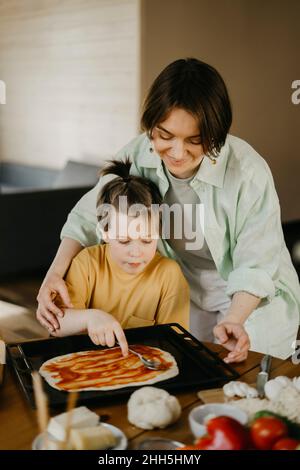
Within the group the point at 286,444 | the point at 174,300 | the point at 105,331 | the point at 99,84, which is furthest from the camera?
the point at 99,84

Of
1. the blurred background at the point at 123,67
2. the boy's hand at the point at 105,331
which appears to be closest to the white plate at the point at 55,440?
the boy's hand at the point at 105,331

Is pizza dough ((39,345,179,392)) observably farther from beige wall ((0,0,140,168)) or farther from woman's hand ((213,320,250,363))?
beige wall ((0,0,140,168))

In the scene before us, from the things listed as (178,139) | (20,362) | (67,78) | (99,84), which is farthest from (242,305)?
(67,78)

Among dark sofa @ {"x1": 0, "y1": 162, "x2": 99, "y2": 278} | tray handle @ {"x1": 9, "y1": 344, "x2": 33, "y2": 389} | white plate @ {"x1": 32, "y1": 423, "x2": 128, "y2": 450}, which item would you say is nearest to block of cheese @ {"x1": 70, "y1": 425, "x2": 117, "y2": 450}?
white plate @ {"x1": 32, "y1": 423, "x2": 128, "y2": 450}

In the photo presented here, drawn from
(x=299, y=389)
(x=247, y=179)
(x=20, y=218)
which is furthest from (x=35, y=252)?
(x=299, y=389)

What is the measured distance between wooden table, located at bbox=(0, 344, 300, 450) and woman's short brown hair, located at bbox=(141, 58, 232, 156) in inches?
24.1

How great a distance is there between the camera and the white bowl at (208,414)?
956 mm

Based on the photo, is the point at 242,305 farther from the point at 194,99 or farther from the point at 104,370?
the point at 194,99

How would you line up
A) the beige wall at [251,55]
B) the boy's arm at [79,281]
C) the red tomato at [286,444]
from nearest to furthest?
the red tomato at [286,444] → the boy's arm at [79,281] → the beige wall at [251,55]

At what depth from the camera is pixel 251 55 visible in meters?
4.94

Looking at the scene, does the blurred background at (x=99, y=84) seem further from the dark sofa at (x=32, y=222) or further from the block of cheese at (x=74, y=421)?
the block of cheese at (x=74, y=421)

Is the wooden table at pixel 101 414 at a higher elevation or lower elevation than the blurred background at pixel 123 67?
lower

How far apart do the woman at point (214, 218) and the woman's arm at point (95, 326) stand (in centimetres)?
4

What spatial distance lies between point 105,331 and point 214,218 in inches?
20.6
